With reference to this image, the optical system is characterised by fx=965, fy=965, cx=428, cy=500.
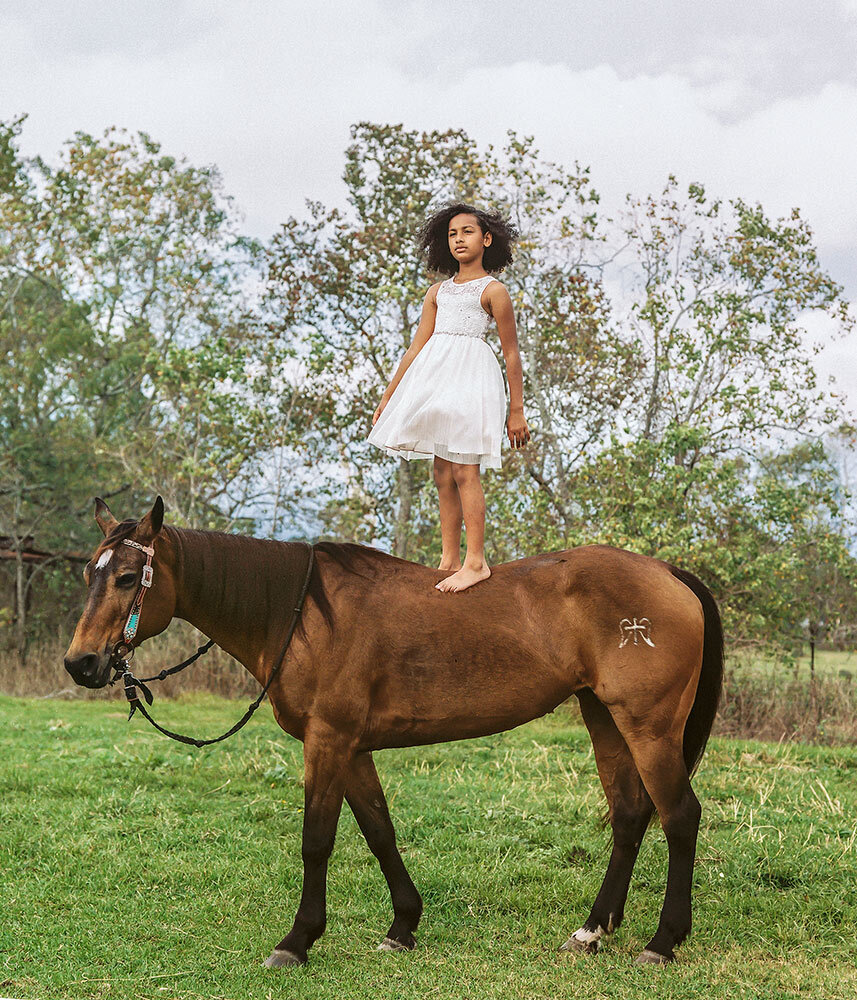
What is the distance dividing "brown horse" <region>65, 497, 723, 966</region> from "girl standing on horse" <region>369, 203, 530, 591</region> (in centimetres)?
29

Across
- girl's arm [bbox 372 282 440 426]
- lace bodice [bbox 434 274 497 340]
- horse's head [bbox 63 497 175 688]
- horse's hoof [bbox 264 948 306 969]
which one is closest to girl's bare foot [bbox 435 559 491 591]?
girl's arm [bbox 372 282 440 426]

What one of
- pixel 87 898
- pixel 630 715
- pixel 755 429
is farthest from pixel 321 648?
pixel 755 429

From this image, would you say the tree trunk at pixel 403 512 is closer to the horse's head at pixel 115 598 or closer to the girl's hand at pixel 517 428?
the girl's hand at pixel 517 428

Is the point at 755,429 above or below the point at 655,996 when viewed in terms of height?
above

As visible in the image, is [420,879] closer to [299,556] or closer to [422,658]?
[422,658]

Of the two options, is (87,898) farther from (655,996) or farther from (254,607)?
(655,996)

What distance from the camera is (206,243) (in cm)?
2248

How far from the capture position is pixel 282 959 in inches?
164

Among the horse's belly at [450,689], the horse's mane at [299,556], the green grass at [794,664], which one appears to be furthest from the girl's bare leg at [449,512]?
the green grass at [794,664]

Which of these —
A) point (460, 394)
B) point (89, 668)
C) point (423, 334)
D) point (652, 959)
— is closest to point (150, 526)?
point (89, 668)

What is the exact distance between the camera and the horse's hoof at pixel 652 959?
416 centimetres

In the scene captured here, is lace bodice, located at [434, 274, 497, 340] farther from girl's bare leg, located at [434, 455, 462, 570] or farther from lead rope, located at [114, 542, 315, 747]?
lead rope, located at [114, 542, 315, 747]

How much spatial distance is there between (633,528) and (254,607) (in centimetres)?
884

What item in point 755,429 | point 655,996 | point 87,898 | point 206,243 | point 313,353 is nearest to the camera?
point 655,996
